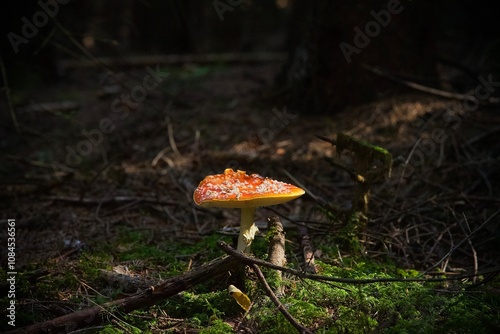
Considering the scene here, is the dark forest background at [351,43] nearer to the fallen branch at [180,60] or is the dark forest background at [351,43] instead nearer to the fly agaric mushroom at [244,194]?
the fallen branch at [180,60]

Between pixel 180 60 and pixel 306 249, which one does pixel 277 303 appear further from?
pixel 180 60

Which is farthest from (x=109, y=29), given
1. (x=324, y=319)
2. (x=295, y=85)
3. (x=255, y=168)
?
(x=324, y=319)

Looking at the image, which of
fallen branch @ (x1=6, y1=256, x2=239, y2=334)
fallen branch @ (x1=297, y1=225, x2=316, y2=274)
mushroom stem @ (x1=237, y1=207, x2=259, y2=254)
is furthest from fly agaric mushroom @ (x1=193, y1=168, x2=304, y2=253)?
fallen branch @ (x1=297, y1=225, x2=316, y2=274)

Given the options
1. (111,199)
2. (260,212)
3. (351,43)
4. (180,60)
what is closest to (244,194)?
(260,212)

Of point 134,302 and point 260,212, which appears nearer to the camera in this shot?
point 134,302

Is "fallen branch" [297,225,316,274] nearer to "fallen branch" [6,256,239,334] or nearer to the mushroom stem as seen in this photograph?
the mushroom stem

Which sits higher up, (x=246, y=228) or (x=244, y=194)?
(x=244, y=194)

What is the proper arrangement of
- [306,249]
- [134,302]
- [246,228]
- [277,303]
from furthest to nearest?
[306,249]
[246,228]
[134,302]
[277,303]
